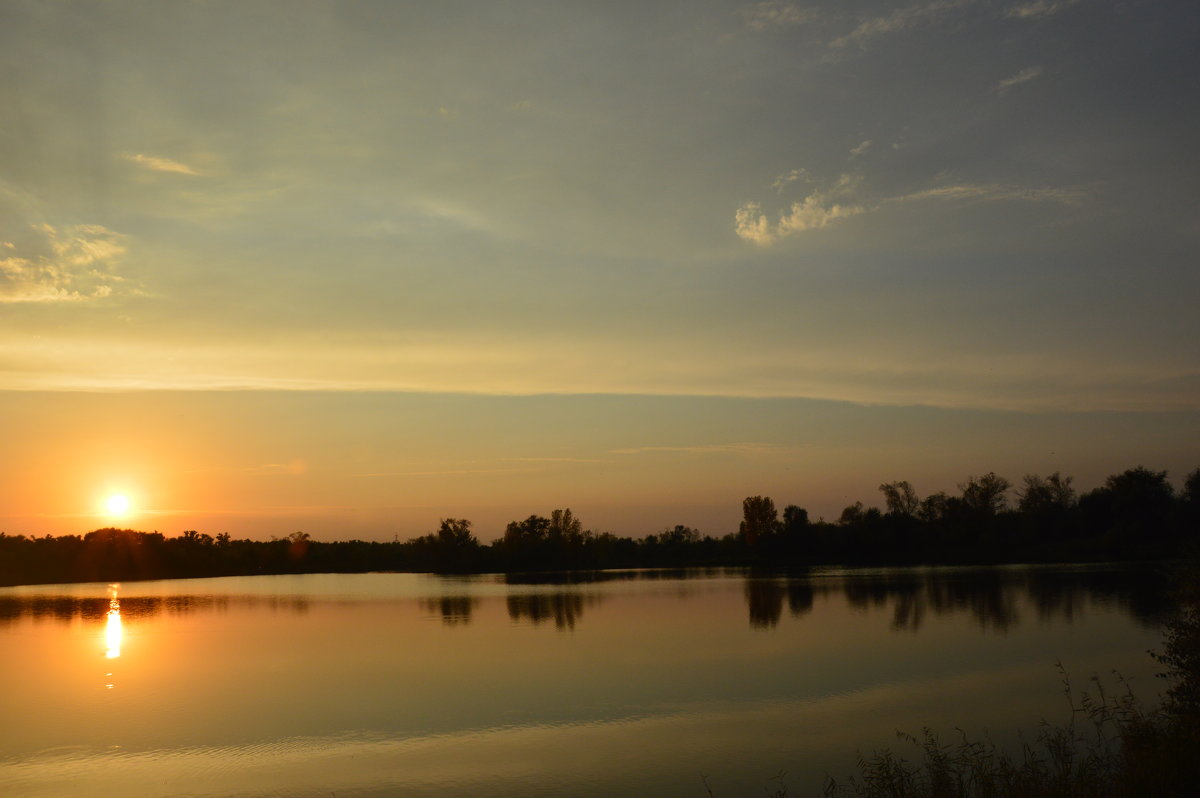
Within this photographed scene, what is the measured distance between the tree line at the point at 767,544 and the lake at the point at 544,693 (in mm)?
48713

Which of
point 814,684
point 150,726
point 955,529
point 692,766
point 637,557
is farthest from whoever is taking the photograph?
point 637,557

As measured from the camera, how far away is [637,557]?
119 m

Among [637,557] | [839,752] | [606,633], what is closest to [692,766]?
[839,752]

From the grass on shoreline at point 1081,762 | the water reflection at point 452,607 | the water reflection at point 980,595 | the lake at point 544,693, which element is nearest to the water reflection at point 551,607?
A: the lake at point 544,693

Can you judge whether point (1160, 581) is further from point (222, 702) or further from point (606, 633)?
point (222, 702)

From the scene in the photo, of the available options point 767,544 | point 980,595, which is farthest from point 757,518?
point 980,595

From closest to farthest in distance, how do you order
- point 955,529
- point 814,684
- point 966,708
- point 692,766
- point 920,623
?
point 692,766, point 966,708, point 814,684, point 920,623, point 955,529

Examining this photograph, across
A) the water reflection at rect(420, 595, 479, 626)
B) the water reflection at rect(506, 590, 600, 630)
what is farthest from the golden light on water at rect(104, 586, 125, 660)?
the water reflection at rect(506, 590, 600, 630)

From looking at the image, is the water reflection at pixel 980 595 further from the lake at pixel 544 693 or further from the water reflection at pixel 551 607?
the water reflection at pixel 551 607

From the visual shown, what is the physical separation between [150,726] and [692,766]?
11.3m

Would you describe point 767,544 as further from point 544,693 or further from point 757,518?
point 544,693

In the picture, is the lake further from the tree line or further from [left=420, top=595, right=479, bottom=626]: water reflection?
the tree line

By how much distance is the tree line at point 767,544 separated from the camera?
80188mm

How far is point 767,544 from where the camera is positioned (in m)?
100
